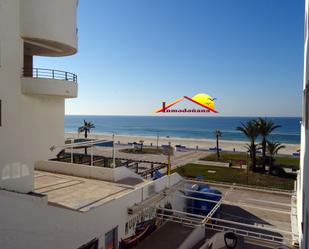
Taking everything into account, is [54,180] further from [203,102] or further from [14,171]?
[203,102]

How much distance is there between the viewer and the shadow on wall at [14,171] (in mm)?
12505

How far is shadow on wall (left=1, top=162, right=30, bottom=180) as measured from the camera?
12.5 m

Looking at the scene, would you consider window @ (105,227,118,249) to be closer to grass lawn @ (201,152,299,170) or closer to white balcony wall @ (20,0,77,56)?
white balcony wall @ (20,0,77,56)

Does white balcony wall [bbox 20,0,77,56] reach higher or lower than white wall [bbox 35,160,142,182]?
higher

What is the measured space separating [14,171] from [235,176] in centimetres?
2625

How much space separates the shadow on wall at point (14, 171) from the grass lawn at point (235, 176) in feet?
72.9

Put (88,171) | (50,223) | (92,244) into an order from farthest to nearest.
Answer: (88,171) → (92,244) → (50,223)

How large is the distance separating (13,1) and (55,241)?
9961mm

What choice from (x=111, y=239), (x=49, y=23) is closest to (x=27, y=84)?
(x=49, y=23)

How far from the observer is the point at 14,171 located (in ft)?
42.8

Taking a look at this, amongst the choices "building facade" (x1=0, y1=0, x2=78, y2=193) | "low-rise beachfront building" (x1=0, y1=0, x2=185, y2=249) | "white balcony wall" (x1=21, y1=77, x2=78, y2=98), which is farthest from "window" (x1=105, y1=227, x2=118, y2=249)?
"white balcony wall" (x1=21, y1=77, x2=78, y2=98)

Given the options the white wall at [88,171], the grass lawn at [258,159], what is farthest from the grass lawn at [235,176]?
the white wall at [88,171]

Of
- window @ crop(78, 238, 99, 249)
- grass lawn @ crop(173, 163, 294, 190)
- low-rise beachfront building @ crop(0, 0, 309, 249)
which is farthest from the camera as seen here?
grass lawn @ crop(173, 163, 294, 190)

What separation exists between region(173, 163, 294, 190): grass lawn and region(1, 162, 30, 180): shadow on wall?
22.2 metres
